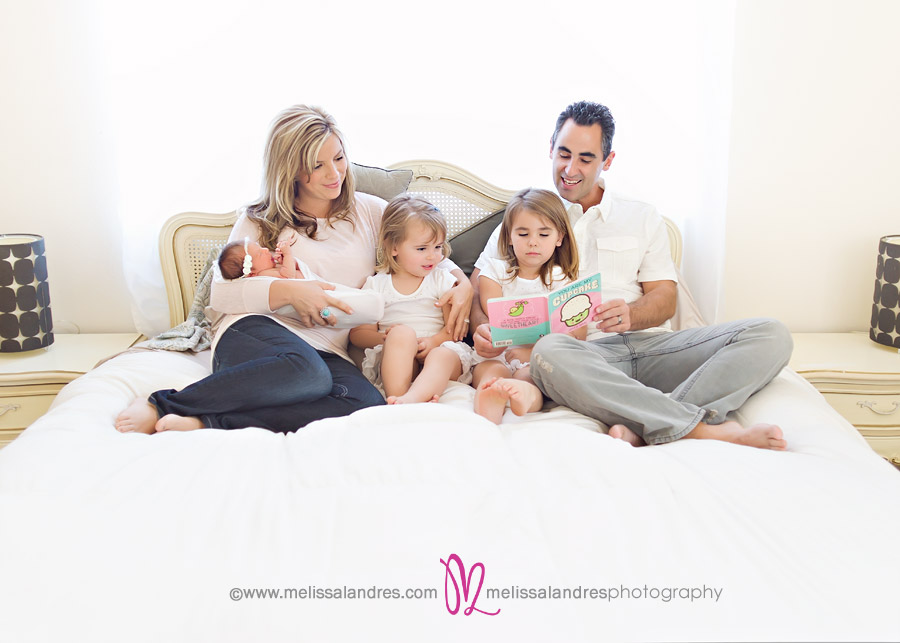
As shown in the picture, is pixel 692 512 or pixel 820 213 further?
pixel 820 213

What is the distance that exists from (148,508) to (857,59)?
2.50 m

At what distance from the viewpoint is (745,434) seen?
1.59m

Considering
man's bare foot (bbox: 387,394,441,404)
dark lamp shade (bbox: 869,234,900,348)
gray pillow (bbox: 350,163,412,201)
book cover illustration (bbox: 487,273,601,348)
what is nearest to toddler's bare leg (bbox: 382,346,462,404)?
man's bare foot (bbox: 387,394,441,404)

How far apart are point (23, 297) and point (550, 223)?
1.57 m

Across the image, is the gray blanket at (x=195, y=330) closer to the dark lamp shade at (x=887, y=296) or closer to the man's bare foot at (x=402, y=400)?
the man's bare foot at (x=402, y=400)

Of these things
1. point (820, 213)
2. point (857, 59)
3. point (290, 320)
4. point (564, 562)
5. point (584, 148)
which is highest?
point (857, 59)

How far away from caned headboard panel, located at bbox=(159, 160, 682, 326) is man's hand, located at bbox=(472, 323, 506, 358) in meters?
0.51

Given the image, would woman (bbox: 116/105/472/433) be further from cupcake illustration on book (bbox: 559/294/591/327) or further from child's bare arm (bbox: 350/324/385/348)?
cupcake illustration on book (bbox: 559/294/591/327)

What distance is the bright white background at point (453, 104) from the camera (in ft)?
8.05

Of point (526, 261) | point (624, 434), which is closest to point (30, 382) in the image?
point (526, 261)

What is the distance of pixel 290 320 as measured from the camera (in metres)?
2.06

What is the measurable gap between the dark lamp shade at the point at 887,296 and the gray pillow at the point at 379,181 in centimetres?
150

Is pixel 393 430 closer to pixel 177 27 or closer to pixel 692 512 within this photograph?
pixel 692 512

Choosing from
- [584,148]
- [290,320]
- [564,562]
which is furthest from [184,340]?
[564,562]
